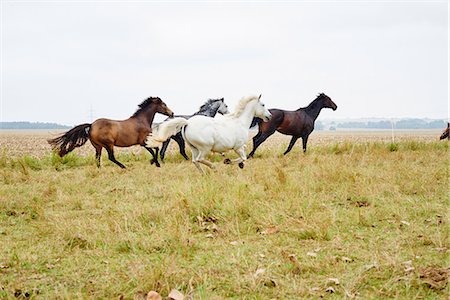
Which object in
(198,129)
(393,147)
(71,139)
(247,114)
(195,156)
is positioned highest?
(247,114)

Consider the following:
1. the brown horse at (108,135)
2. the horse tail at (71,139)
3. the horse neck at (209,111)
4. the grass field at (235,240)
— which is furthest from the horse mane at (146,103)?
the grass field at (235,240)

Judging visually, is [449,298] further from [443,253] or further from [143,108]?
[143,108]

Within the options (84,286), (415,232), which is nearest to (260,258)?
(84,286)

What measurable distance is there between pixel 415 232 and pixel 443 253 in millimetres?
775

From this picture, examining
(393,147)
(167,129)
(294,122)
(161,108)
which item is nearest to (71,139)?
(161,108)

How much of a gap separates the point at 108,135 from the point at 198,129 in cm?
339

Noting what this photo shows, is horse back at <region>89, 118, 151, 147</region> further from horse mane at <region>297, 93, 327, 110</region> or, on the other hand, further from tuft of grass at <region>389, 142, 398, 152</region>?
tuft of grass at <region>389, 142, 398, 152</region>

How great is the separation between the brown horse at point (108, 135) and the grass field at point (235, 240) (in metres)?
3.40

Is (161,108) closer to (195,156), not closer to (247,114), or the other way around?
(195,156)

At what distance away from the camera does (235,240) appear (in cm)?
468

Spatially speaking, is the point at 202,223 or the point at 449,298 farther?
the point at 202,223

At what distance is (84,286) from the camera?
3447 millimetres

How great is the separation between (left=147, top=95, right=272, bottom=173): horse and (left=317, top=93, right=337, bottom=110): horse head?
6848 millimetres

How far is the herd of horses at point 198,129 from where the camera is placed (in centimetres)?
937
